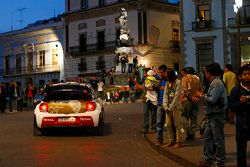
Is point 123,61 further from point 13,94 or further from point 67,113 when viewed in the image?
point 67,113

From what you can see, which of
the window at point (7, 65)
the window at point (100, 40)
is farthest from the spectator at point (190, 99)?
the window at point (7, 65)

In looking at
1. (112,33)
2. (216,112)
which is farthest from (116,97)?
(216,112)

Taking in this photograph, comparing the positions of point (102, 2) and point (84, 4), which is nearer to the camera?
point (102, 2)

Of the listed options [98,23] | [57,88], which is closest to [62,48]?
[98,23]

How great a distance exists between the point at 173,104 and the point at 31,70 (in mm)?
60535

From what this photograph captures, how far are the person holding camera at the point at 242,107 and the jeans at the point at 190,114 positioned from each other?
481cm

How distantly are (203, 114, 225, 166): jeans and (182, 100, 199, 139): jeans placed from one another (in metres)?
3.82

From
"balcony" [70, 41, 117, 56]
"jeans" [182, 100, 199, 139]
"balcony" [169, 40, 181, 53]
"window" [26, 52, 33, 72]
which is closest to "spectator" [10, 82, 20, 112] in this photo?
"jeans" [182, 100, 199, 139]

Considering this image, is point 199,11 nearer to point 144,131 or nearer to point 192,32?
point 192,32

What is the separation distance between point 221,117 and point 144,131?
22.6 ft

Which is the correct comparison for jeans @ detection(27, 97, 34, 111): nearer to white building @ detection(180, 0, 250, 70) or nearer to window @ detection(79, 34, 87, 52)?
white building @ detection(180, 0, 250, 70)

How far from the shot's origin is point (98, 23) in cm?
6088

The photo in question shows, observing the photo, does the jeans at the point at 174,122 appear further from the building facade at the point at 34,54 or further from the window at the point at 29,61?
the window at the point at 29,61

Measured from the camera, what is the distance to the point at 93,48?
6081 cm
